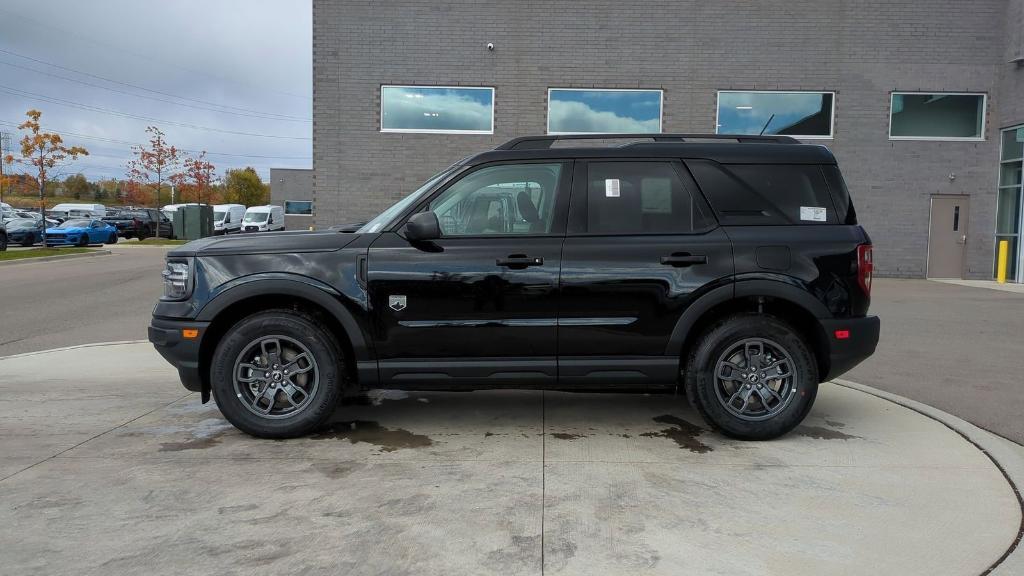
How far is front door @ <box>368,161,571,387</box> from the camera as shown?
4816 mm

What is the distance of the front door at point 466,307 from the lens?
4.82 m

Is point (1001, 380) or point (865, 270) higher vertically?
point (865, 270)

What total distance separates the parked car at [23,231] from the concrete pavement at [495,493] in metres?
31.1

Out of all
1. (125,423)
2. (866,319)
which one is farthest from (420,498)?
(866,319)

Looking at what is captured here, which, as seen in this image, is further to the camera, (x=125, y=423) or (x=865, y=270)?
(x=125, y=423)

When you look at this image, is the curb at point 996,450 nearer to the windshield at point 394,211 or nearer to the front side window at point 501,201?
the front side window at point 501,201

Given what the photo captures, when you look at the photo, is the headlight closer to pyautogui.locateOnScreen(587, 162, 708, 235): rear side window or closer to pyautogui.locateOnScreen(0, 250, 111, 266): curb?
pyautogui.locateOnScreen(587, 162, 708, 235): rear side window

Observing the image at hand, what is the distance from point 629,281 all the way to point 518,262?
2.39 feet

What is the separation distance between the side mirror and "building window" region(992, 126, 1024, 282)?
58.8 feet

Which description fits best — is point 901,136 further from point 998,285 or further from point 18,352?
point 18,352

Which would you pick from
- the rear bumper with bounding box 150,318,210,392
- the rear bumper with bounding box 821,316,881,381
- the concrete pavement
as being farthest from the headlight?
the rear bumper with bounding box 821,316,881,381

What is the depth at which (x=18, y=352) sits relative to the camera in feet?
26.9

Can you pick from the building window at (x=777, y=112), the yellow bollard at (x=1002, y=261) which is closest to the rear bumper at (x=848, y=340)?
the building window at (x=777, y=112)

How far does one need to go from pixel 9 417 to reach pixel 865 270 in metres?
6.15
